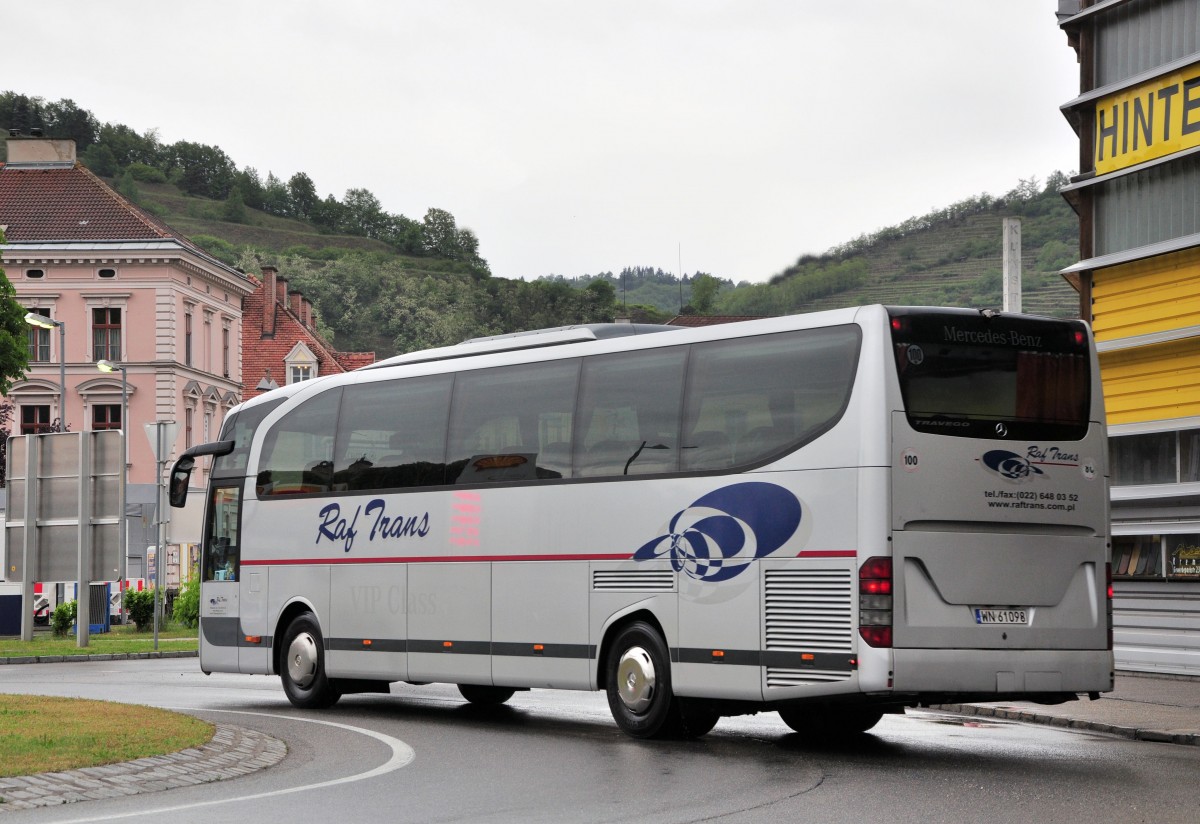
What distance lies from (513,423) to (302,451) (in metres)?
3.85

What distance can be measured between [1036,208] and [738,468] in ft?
101

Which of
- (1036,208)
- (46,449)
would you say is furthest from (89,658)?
(1036,208)

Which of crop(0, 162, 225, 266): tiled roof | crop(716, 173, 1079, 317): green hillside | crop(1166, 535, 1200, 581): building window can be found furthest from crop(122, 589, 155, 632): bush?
crop(0, 162, 225, 266): tiled roof

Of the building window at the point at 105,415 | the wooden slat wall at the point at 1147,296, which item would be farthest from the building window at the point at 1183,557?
the building window at the point at 105,415

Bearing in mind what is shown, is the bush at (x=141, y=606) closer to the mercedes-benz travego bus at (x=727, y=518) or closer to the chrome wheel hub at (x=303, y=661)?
the chrome wheel hub at (x=303, y=661)

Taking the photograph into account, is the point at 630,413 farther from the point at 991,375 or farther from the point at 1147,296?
the point at 1147,296

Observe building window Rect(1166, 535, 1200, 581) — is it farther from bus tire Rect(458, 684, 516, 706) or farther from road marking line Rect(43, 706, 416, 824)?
road marking line Rect(43, 706, 416, 824)

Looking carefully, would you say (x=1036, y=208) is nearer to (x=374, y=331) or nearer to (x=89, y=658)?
(x=89, y=658)

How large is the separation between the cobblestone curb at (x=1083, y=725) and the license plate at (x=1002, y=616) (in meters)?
2.77

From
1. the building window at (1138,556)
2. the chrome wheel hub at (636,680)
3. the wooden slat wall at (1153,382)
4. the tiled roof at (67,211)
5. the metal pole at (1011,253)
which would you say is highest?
the tiled roof at (67,211)

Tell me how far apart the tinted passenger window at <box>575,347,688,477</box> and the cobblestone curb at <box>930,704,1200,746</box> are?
3.80 meters

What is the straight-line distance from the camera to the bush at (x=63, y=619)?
1566 inches

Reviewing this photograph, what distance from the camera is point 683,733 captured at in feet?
51.8

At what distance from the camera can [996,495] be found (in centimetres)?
1396
